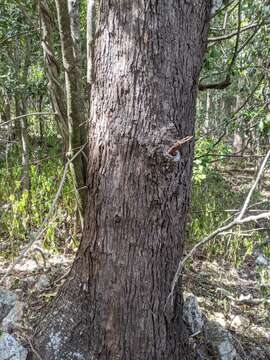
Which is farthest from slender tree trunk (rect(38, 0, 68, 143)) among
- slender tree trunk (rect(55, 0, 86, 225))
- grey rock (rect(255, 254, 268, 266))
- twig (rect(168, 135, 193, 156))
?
grey rock (rect(255, 254, 268, 266))

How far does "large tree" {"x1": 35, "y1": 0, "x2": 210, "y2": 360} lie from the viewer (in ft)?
4.46

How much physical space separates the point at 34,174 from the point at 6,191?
15.1 inches

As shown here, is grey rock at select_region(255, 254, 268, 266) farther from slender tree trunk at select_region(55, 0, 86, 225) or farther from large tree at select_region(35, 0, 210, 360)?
large tree at select_region(35, 0, 210, 360)

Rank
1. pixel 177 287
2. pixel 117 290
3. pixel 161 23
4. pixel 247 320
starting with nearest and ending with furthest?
pixel 161 23 < pixel 117 290 < pixel 177 287 < pixel 247 320

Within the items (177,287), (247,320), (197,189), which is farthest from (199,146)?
(177,287)

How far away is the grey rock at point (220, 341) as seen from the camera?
6.59 ft

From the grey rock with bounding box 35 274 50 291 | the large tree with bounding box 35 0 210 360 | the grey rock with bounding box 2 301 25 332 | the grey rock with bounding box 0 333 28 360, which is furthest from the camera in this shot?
the grey rock with bounding box 35 274 50 291

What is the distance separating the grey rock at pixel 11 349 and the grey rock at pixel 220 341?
971 mm

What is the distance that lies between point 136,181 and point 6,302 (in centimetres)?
117

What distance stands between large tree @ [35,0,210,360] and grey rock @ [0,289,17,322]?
53 cm

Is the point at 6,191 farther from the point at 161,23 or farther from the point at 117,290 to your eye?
the point at 161,23

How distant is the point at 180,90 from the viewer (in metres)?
1.40

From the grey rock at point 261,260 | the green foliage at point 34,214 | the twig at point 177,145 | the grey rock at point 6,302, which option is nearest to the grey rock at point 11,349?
the grey rock at point 6,302

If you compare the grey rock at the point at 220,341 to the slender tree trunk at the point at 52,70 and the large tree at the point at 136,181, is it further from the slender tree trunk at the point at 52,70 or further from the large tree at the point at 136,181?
the slender tree trunk at the point at 52,70
